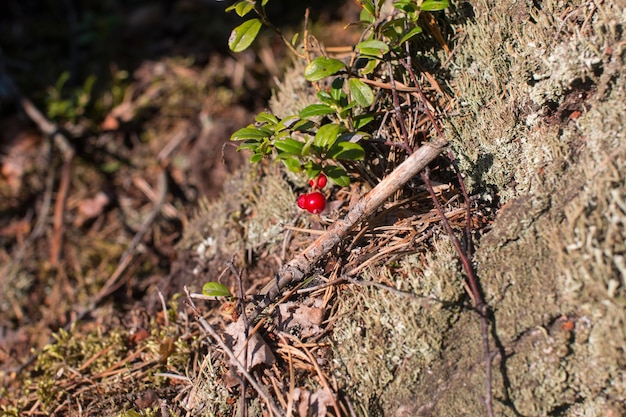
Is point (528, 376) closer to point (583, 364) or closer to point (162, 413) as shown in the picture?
point (583, 364)

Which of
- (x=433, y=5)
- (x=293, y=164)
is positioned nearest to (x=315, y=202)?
(x=293, y=164)

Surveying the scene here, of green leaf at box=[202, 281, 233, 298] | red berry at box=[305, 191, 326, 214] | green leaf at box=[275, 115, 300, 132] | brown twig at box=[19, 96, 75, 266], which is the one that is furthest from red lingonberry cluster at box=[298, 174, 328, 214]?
brown twig at box=[19, 96, 75, 266]

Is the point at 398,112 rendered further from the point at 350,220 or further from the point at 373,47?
the point at 350,220

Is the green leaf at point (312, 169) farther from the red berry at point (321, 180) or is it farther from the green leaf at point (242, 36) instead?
the green leaf at point (242, 36)

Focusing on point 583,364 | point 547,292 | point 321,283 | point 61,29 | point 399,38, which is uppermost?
point 61,29

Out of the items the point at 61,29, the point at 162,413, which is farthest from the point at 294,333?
the point at 61,29
